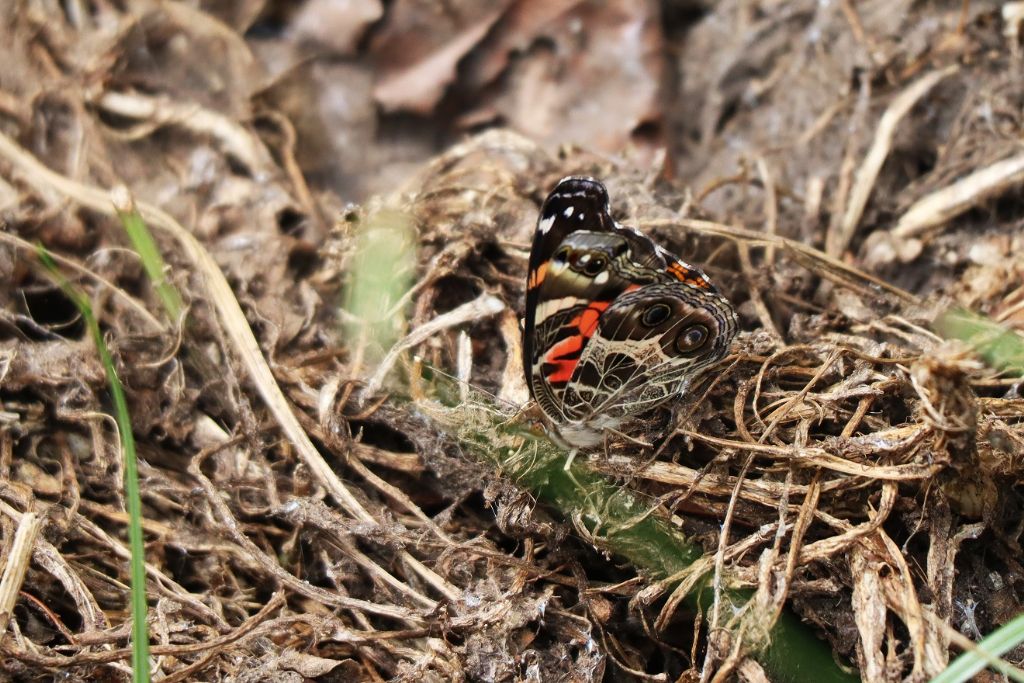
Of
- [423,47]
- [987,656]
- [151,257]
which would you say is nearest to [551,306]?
[987,656]

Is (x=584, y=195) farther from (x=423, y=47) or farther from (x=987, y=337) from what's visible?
(x=423, y=47)

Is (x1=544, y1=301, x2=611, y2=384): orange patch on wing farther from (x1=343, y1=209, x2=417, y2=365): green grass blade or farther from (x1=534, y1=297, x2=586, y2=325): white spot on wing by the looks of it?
(x1=343, y1=209, x2=417, y2=365): green grass blade

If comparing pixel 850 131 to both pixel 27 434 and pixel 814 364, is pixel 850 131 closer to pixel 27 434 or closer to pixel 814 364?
pixel 814 364

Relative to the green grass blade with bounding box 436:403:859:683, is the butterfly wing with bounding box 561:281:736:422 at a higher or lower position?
higher

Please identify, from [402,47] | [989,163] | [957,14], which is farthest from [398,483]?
[957,14]

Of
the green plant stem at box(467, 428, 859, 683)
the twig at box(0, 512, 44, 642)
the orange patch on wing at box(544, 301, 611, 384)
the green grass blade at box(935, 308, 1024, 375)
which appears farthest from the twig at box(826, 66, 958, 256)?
the twig at box(0, 512, 44, 642)

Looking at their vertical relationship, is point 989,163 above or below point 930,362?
below

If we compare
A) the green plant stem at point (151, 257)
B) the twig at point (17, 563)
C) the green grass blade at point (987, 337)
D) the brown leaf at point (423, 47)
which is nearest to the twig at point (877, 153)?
the green grass blade at point (987, 337)
